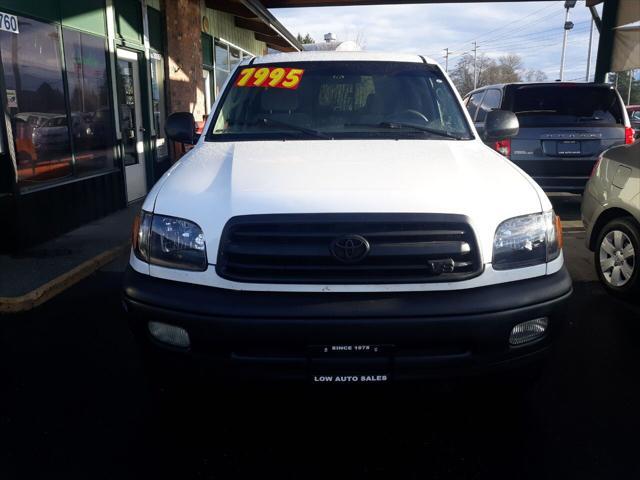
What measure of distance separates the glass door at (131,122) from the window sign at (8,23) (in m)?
2.72

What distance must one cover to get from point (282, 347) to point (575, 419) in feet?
5.49

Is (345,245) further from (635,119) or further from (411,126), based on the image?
(635,119)

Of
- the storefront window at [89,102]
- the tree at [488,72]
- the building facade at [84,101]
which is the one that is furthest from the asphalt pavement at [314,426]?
the tree at [488,72]

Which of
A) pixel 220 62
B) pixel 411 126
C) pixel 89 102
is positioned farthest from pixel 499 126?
pixel 220 62

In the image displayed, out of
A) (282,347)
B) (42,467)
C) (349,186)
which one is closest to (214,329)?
(282,347)

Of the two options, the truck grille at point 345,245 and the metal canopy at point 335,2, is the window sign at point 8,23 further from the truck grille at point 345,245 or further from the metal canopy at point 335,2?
the metal canopy at point 335,2

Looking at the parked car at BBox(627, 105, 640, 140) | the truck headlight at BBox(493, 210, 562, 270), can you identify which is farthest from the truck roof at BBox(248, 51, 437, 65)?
the parked car at BBox(627, 105, 640, 140)

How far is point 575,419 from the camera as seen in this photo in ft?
10.0

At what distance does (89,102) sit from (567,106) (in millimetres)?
6636

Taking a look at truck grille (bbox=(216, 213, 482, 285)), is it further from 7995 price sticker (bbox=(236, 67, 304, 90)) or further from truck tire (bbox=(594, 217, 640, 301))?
truck tire (bbox=(594, 217, 640, 301))

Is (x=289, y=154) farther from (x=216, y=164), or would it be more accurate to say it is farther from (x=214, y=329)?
(x=214, y=329)

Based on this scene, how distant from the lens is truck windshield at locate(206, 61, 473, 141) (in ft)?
12.3

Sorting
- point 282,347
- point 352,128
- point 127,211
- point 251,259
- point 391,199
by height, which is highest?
point 352,128

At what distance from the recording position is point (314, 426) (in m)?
3.03
